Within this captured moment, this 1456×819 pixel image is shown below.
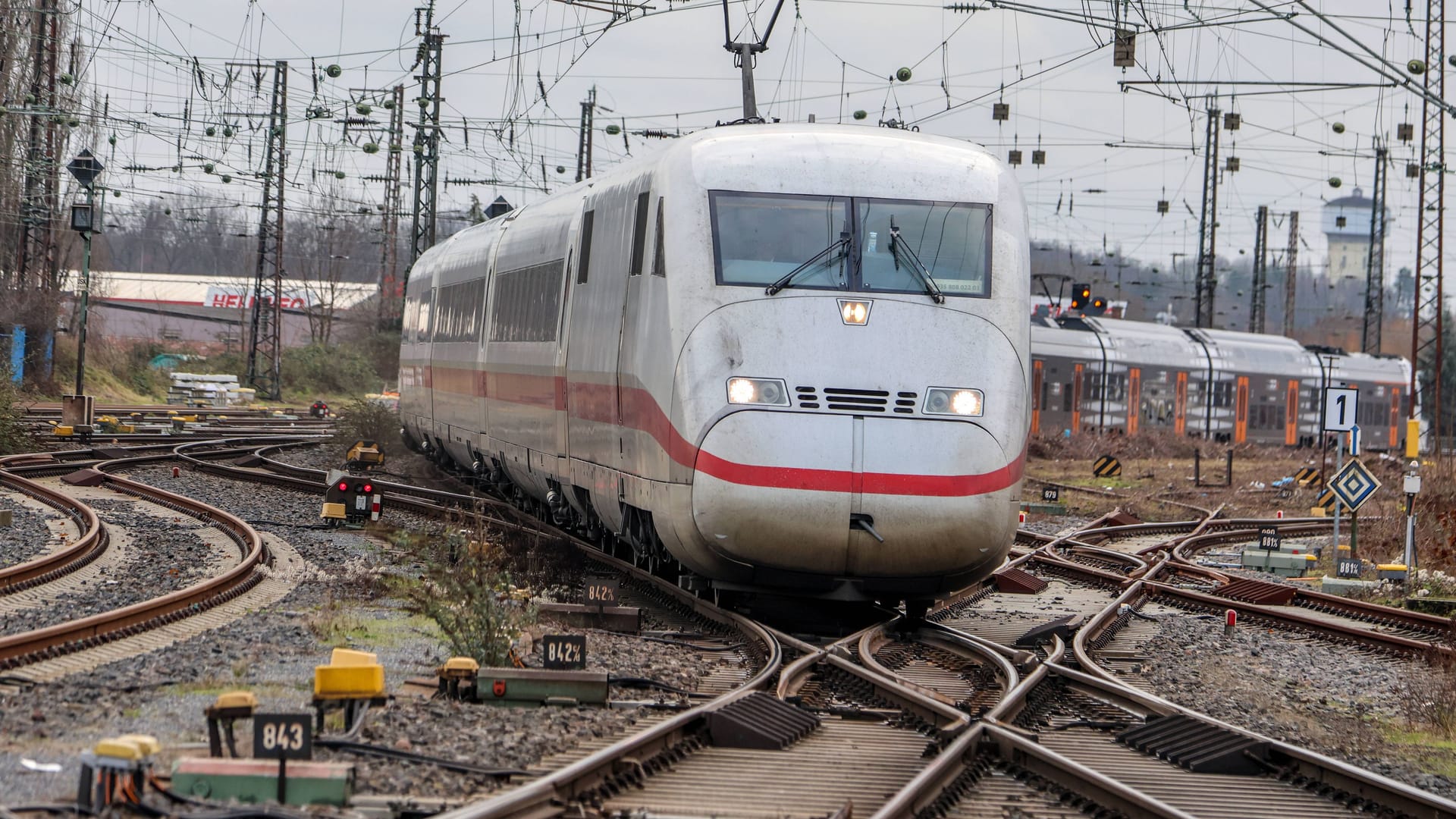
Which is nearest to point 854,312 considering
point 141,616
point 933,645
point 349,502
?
point 933,645

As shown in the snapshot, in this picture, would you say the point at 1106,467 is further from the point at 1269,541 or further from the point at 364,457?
the point at 364,457

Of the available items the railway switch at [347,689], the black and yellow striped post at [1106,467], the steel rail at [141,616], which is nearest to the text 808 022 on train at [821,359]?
the steel rail at [141,616]

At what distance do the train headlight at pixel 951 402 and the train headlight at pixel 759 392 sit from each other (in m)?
0.95

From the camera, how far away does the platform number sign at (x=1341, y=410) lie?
781 inches

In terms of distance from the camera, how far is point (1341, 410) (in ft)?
65.4

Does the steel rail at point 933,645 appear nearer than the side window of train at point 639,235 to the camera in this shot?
Yes

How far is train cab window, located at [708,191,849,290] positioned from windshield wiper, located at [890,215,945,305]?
331mm

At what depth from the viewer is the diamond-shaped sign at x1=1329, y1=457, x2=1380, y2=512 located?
19.4 meters

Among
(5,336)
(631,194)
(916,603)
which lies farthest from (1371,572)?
(5,336)

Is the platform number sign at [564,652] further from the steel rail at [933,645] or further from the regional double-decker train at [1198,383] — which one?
the regional double-decker train at [1198,383]

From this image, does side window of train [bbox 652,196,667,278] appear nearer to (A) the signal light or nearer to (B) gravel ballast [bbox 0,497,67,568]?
(B) gravel ballast [bbox 0,497,67,568]

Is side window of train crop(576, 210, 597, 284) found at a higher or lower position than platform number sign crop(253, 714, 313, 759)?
higher

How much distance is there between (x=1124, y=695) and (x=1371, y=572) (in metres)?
11.4

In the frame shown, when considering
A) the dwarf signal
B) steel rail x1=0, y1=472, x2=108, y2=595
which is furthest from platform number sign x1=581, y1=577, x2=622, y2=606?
the dwarf signal
